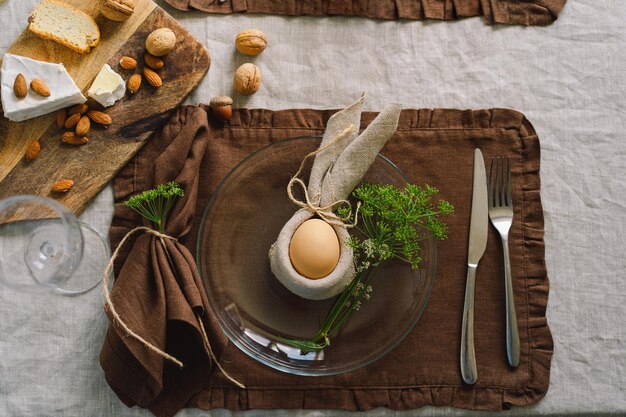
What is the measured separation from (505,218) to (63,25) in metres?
0.80

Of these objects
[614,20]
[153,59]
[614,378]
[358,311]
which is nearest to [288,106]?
[153,59]

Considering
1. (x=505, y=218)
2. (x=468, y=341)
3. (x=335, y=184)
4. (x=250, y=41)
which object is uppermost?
(x=250, y=41)

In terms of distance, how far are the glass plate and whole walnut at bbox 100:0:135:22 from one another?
318mm

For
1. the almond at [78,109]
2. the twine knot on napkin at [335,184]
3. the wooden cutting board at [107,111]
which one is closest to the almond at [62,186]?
the wooden cutting board at [107,111]

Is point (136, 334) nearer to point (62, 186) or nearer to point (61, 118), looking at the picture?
point (62, 186)

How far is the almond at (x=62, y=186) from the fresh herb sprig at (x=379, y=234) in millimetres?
432

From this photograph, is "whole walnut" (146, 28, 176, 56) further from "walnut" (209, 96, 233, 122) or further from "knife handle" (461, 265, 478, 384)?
"knife handle" (461, 265, 478, 384)

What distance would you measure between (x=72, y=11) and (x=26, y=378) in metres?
0.61

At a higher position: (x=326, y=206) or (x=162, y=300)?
(x=326, y=206)

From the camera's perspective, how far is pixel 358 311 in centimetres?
105

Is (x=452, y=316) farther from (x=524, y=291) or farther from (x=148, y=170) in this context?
(x=148, y=170)

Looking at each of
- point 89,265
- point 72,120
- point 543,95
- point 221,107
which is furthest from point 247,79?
point 543,95

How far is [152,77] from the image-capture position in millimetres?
1081

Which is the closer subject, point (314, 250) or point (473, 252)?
point (314, 250)
